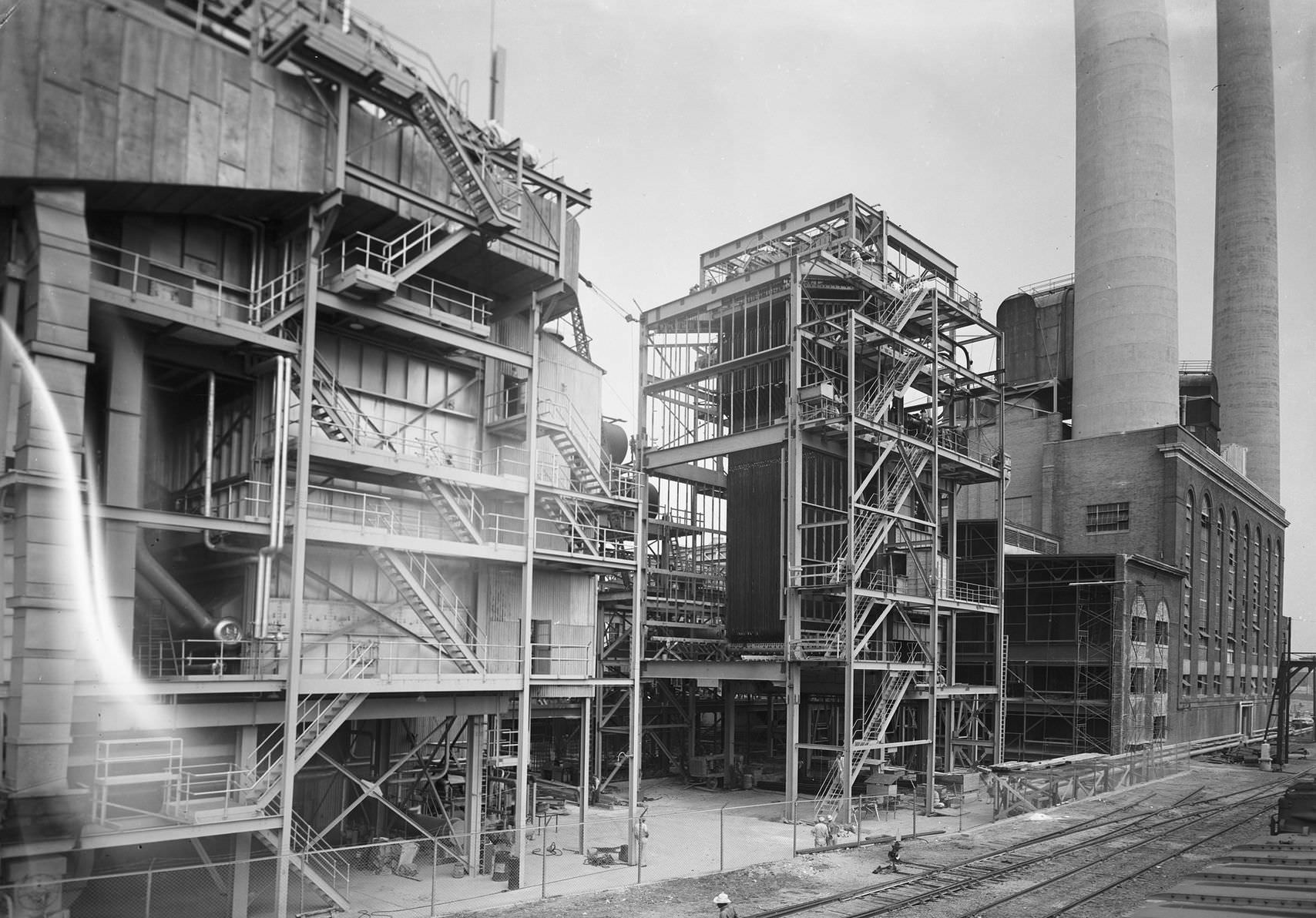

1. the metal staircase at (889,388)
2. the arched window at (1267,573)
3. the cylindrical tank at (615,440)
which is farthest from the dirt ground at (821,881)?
the arched window at (1267,573)

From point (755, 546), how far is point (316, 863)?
63.2 ft

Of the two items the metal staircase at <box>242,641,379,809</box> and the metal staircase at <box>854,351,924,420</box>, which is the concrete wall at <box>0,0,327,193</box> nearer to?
the metal staircase at <box>242,641,379,809</box>

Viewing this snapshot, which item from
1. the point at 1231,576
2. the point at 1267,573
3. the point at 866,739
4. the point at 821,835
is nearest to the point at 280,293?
the point at 821,835

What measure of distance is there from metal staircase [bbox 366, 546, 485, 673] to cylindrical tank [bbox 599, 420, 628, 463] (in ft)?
54.7

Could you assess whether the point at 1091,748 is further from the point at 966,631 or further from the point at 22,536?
the point at 22,536

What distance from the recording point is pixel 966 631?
53.5m

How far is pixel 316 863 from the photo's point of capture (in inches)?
874

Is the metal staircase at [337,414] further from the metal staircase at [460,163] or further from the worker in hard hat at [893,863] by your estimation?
the worker in hard hat at [893,863]

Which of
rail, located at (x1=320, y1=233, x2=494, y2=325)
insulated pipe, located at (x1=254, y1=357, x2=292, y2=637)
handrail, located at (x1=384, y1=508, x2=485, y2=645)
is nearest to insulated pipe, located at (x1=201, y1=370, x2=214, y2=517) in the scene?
insulated pipe, located at (x1=254, y1=357, x2=292, y2=637)

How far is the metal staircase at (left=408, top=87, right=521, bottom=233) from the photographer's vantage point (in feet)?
70.3

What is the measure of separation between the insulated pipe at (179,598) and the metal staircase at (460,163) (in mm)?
9959

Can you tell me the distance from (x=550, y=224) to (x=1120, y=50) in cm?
5625

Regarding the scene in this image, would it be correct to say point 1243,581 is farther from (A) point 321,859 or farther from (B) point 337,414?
(B) point 337,414

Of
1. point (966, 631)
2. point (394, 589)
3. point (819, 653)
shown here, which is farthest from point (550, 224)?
point (966, 631)
